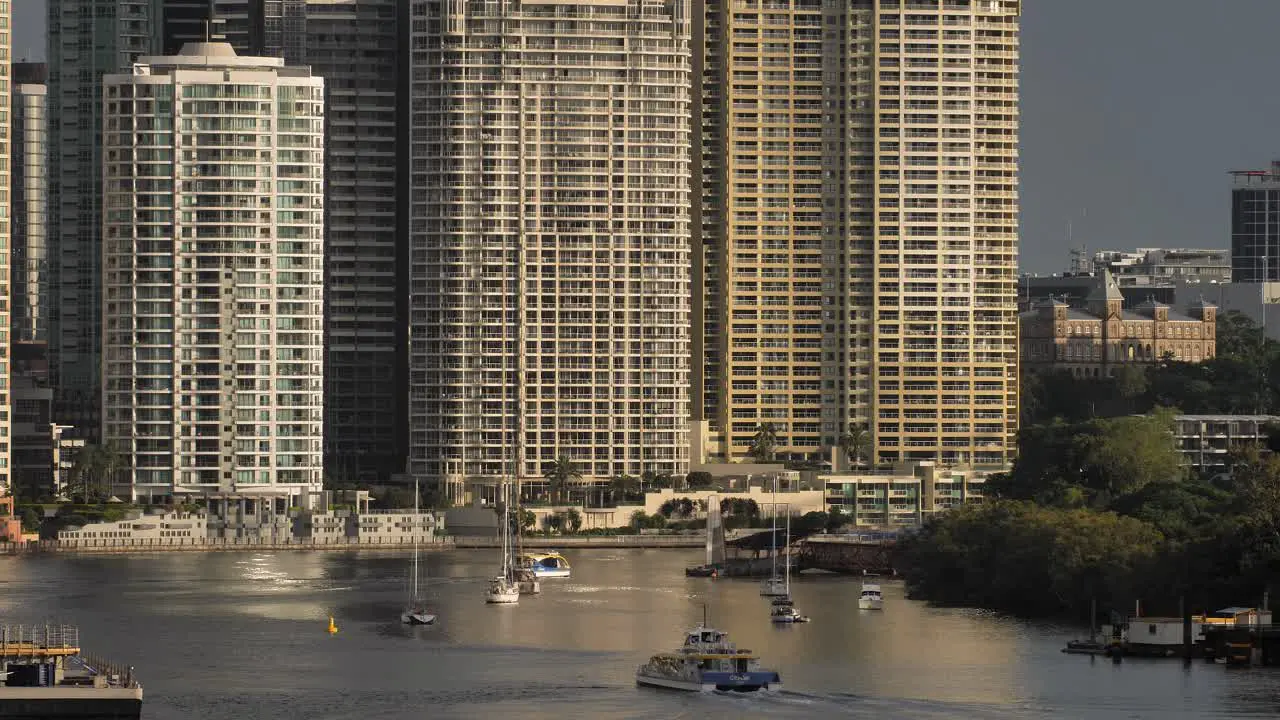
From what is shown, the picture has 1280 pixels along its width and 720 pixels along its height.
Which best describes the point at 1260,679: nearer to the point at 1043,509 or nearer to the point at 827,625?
the point at 827,625

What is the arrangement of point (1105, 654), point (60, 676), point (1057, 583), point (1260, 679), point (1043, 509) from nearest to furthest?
1. point (60, 676)
2. point (1260, 679)
3. point (1105, 654)
4. point (1057, 583)
5. point (1043, 509)

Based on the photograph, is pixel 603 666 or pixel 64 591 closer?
pixel 603 666

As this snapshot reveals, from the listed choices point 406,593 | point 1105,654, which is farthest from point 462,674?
point 406,593

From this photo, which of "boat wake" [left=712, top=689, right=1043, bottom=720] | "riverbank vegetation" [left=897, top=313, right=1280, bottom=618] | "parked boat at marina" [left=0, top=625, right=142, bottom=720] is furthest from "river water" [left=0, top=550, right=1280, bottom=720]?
"riverbank vegetation" [left=897, top=313, right=1280, bottom=618]

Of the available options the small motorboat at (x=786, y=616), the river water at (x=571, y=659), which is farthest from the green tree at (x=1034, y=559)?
the small motorboat at (x=786, y=616)

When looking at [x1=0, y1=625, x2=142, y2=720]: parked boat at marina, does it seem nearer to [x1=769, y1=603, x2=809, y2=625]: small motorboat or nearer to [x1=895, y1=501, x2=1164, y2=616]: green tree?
[x1=769, y1=603, x2=809, y2=625]: small motorboat

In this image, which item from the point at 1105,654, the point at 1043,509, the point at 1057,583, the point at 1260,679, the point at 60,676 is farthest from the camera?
the point at 1043,509
